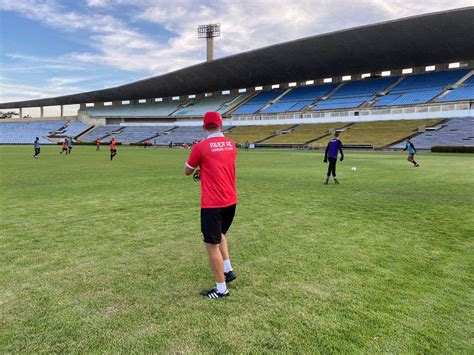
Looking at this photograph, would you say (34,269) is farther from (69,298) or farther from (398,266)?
(398,266)

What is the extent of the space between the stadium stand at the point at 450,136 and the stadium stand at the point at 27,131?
75092 mm

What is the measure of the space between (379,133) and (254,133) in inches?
880

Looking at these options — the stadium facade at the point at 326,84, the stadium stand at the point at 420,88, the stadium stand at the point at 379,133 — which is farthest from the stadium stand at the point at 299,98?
the stadium stand at the point at 379,133

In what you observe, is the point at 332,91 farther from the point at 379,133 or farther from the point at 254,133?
the point at 379,133

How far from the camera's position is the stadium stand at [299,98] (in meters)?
66.3

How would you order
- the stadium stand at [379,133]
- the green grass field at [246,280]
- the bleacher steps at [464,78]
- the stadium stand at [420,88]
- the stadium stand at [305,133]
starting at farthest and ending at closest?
the stadium stand at [305,133]
the stadium stand at [420,88]
the bleacher steps at [464,78]
the stadium stand at [379,133]
the green grass field at [246,280]

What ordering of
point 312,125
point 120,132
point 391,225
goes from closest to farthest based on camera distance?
point 391,225 → point 312,125 → point 120,132

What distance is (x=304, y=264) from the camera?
16.3 ft

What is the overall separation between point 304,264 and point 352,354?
2.08 metres

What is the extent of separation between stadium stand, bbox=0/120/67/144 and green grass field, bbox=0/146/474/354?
278 feet

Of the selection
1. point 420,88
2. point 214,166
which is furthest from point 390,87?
point 214,166

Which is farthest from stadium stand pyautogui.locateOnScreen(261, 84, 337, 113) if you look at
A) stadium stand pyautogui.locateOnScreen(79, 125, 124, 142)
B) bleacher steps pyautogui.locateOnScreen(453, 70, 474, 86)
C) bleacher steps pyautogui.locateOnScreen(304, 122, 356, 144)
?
stadium stand pyautogui.locateOnScreen(79, 125, 124, 142)

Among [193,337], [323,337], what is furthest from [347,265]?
[193,337]

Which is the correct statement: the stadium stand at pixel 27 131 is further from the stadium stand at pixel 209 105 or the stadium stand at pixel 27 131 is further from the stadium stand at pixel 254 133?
the stadium stand at pixel 254 133
